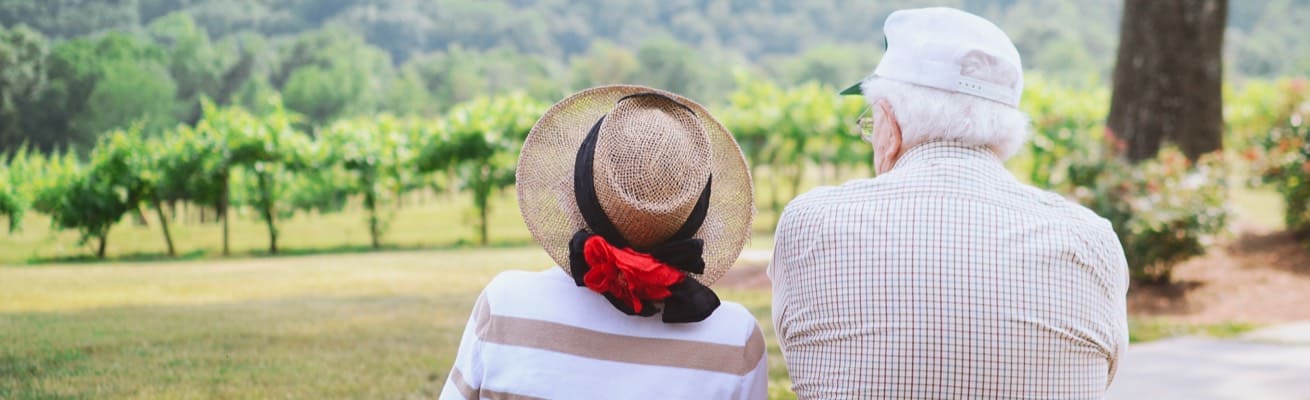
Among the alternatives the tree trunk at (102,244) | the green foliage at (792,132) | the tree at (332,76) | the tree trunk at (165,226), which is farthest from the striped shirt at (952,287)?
the green foliage at (792,132)

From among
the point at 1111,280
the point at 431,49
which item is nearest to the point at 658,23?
the point at 431,49

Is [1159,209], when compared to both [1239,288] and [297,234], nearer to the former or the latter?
[1239,288]

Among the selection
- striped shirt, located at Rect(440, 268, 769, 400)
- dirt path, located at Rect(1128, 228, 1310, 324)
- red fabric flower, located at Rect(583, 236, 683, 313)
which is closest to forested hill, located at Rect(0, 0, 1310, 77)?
striped shirt, located at Rect(440, 268, 769, 400)

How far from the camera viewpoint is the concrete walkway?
191 inches

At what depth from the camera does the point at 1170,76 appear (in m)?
9.01

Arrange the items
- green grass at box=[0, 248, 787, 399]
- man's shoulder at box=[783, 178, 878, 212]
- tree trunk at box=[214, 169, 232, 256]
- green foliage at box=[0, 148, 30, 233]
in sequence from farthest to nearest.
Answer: tree trunk at box=[214, 169, 232, 256], green foliage at box=[0, 148, 30, 233], green grass at box=[0, 248, 787, 399], man's shoulder at box=[783, 178, 878, 212]

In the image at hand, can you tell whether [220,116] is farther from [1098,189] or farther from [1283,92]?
[1283,92]

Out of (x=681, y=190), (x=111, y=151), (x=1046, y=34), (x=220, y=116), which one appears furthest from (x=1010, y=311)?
(x=1046, y=34)

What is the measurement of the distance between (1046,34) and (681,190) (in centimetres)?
2864

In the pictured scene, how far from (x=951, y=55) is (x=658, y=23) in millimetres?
21480

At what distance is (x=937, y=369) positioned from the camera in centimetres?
203

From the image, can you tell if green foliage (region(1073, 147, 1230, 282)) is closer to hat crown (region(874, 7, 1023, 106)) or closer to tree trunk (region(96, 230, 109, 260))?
hat crown (region(874, 7, 1023, 106))

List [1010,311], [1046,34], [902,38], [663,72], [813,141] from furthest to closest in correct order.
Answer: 1. [1046,34]
2. [663,72]
3. [813,141]
4. [902,38]
5. [1010,311]

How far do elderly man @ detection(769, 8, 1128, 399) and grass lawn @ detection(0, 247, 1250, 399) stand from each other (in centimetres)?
253
